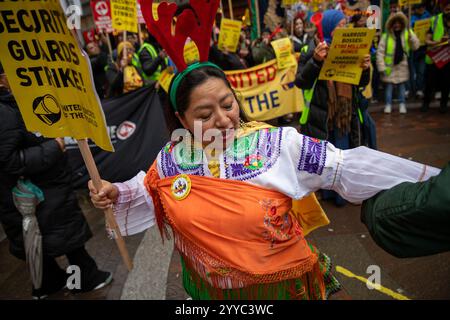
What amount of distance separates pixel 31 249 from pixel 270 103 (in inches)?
195

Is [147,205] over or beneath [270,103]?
over

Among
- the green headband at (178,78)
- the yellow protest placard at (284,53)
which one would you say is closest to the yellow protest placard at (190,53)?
the yellow protest placard at (284,53)

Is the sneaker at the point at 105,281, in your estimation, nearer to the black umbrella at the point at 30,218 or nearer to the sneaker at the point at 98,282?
the sneaker at the point at 98,282

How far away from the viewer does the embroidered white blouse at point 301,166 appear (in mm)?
1102

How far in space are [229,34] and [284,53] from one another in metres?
1.10

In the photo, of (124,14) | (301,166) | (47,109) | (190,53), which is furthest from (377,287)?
(124,14)

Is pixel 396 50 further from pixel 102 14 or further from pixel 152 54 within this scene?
pixel 102 14

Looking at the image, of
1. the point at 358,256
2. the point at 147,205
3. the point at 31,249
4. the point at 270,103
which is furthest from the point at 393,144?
the point at 31,249

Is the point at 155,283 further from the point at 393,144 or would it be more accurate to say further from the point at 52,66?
the point at 393,144

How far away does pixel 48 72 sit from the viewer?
117cm

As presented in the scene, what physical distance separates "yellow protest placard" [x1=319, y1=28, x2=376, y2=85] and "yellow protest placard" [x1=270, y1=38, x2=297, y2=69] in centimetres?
339

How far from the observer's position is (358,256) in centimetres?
277

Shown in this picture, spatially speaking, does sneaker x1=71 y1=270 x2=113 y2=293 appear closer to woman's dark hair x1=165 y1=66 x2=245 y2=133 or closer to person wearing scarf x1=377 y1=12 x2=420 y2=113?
woman's dark hair x1=165 y1=66 x2=245 y2=133

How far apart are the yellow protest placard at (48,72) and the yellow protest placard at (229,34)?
5.33m
